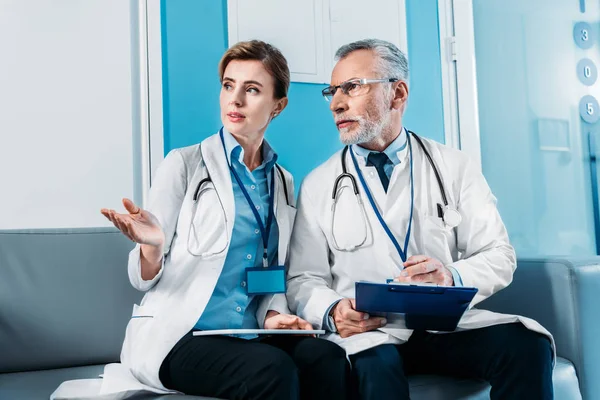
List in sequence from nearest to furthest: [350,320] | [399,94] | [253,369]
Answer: [253,369] < [350,320] < [399,94]

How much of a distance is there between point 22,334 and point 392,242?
3.67ft

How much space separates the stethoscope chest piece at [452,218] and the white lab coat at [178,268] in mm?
462

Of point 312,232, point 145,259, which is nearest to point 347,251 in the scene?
point 312,232

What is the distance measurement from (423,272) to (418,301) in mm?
123

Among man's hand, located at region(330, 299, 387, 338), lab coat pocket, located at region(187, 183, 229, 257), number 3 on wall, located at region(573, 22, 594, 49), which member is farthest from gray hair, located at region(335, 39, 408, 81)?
number 3 on wall, located at region(573, 22, 594, 49)

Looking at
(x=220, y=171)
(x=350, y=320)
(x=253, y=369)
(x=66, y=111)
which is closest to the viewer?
(x=253, y=369)

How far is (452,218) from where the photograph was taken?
6.01 feet

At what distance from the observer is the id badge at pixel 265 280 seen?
5.60 ft

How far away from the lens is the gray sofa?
5.95 ft

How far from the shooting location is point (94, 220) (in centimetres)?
230

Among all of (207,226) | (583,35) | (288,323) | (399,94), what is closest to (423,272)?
(288,323)

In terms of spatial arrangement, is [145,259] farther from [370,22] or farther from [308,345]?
[370,22]

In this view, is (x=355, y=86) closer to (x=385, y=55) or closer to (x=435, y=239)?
(x=385, y=55)

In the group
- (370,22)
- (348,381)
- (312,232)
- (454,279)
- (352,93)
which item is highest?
(370,22)
